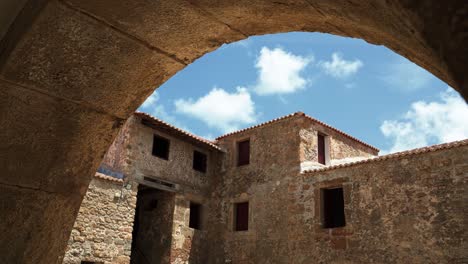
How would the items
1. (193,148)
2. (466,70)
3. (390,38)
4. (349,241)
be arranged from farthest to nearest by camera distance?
(193,148) < (349,241) < (390,38) < (466,70)

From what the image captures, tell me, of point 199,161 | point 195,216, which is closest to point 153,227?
point 195,216

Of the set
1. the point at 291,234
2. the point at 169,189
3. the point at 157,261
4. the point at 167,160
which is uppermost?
the point at 167,160

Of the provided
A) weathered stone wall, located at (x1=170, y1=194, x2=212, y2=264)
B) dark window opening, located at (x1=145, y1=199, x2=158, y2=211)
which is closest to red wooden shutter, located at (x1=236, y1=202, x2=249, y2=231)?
weathered stone wall, located at (x1=170, y1=194, x2=212, y2=264)

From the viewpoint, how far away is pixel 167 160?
15102mm

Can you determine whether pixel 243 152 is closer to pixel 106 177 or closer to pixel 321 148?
pixel 321 148

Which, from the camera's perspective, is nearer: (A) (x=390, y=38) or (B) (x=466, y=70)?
(B) (x=466, y=70)

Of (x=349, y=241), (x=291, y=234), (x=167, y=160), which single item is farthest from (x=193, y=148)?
(x=349, y=241)

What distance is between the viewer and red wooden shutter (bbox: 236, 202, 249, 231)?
1528 cm

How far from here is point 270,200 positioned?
47.9 feet

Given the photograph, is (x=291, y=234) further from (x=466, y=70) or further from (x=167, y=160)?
(x=466, y=70)

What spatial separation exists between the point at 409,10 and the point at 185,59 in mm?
1767

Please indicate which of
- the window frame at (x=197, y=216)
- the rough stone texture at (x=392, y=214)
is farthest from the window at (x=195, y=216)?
the rough stone texture at (x=392, y=214)

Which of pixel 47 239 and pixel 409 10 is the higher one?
pixel 409 10

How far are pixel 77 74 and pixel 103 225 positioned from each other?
11113mm
